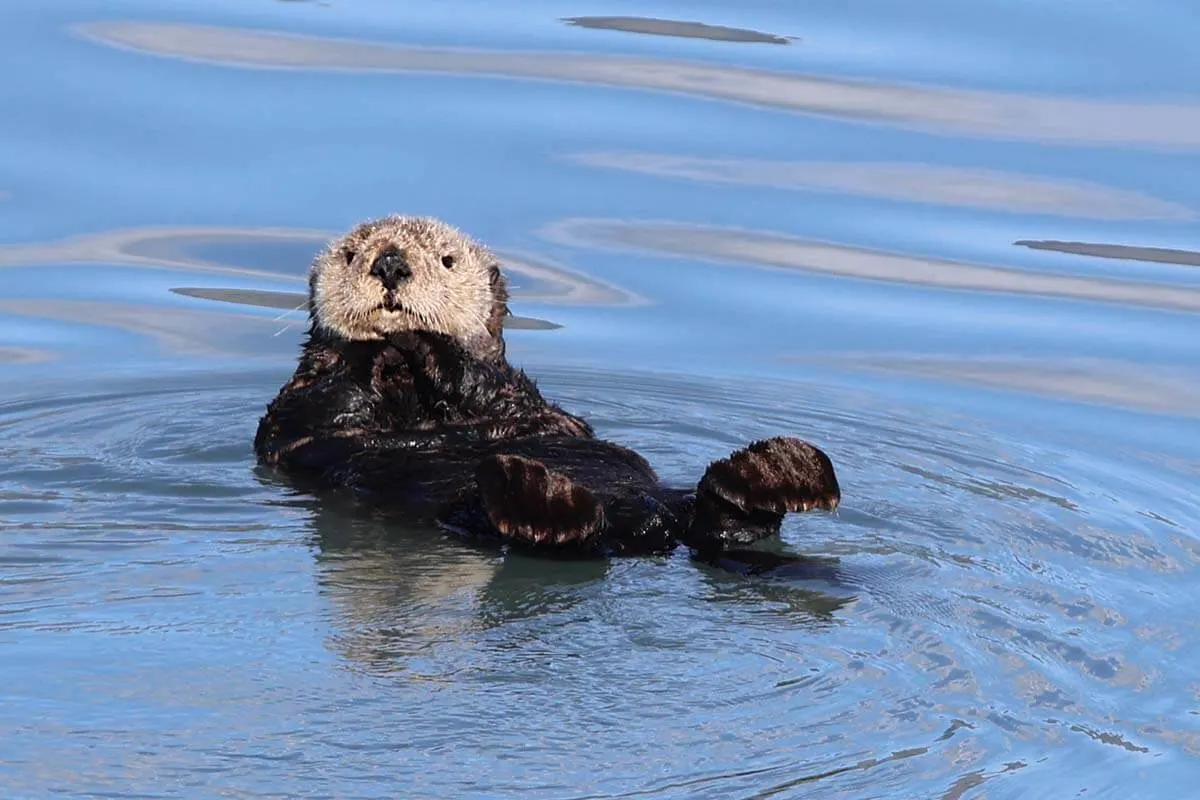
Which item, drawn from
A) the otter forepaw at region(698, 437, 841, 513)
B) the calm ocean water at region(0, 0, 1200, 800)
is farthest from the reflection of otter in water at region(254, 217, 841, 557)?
the calm ocean water at region(0, 0, 1200, 800)

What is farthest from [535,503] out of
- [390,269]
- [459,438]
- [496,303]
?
[496,303]

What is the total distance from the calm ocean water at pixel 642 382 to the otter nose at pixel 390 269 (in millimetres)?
741

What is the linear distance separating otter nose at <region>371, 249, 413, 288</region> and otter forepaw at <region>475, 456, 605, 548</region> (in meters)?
1.38

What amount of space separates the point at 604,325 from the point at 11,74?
Answer: 12.1 ft

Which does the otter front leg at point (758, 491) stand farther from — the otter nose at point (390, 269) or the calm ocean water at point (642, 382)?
the otter nose at point (390, 269)

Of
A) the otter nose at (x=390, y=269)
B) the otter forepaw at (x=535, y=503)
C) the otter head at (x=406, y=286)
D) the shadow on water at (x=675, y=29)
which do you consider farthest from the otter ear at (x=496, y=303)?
the shadow on water at (x=675, y=29)

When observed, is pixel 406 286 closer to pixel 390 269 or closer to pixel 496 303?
pixel 390 269

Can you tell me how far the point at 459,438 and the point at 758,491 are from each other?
4.61ft

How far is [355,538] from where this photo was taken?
5633 millimetres

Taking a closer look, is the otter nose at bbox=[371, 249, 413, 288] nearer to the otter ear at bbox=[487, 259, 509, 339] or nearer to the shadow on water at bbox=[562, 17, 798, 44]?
the otter ear at bbox=[487, 259, 509, 339]

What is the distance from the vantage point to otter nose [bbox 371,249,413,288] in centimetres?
647

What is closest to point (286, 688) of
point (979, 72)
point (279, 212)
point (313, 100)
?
point (279, 212)

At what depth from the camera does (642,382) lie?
7746mm

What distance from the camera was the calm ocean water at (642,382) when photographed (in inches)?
166
